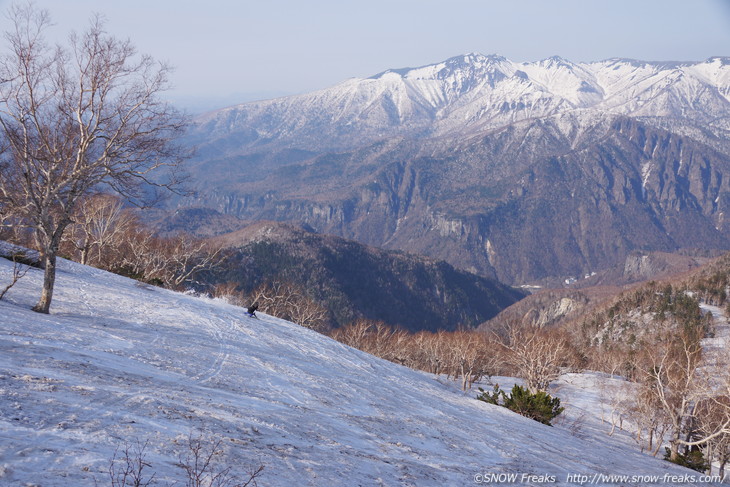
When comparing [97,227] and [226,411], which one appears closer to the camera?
[226,411]

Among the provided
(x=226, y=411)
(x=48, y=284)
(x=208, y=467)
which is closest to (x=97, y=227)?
(x=48, y=284)

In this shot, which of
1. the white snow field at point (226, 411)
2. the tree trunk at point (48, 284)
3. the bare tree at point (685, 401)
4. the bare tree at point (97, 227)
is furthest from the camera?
the bare tree at point (97, 227)

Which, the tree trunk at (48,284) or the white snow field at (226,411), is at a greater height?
the tree trunk at (48,284)

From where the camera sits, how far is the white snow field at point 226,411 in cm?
747

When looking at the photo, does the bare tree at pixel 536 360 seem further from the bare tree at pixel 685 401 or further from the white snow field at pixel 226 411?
the white snow field at pixel 226 411

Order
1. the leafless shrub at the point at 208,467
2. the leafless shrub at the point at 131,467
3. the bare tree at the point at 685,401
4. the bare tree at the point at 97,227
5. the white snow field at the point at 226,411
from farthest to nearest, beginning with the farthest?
1. the bare tree at the point at 97,227
2. the bare tree at the point at 685,401
3. the white snow field at the point at 226,411
4. the leafless shrub at the point at 208,467
5. the leafless shrub at the point at 131,467

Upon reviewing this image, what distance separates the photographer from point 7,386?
27.6 ft

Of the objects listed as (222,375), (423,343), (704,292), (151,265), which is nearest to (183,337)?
(222,375)

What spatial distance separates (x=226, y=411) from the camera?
32.9ft

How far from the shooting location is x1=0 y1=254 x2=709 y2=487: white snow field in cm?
747

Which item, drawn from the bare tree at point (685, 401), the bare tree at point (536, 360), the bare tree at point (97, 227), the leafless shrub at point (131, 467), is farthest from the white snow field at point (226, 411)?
the bare tree at point (536, 360)

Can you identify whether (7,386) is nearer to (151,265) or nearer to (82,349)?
(82,349)

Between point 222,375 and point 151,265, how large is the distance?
33.5 meters

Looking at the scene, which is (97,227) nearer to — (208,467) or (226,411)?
(226,411)
